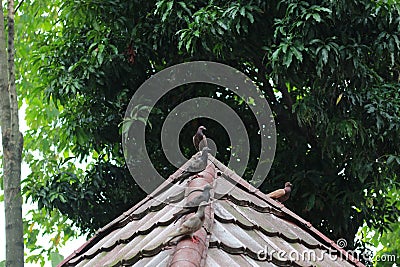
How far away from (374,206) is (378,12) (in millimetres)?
2377

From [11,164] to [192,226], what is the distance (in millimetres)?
4406

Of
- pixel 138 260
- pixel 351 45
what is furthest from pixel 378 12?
pixel 138 260

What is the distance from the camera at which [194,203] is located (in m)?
2.70

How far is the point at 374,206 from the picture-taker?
7.52 metres

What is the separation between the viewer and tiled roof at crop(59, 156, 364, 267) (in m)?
2.37

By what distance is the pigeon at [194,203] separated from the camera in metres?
2.64

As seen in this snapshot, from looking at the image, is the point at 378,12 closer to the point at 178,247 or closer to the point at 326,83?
the point at 326,83

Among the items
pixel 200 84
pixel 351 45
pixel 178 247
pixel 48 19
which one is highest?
pixel 48 19

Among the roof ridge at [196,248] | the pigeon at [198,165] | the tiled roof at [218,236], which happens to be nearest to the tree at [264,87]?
the pigeon at [198,165]

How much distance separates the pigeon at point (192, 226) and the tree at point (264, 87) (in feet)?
11.9

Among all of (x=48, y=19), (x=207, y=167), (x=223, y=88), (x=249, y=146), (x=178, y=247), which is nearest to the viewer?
(x=178, y=247)

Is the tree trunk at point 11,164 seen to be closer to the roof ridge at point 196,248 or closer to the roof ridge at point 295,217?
the roof ridge at point 295,217

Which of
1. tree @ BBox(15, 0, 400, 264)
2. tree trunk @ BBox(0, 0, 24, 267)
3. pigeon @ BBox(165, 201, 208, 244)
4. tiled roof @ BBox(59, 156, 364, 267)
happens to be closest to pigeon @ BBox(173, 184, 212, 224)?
tiled roof @ BBox(59, 156, 364, 267)

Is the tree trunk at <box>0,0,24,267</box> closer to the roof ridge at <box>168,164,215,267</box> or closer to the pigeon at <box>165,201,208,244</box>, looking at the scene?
the roof ridge at <box>168,164,215,267</box>
